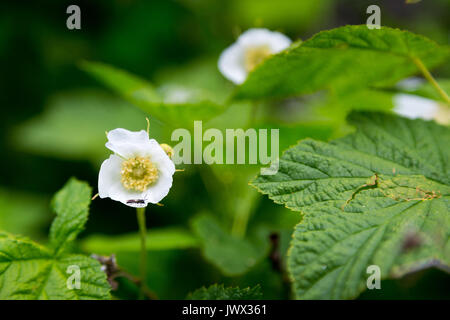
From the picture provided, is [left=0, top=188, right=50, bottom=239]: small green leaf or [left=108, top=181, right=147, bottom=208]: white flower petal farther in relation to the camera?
[left=0, top=188, right=50, bottom=239]: small green leaf

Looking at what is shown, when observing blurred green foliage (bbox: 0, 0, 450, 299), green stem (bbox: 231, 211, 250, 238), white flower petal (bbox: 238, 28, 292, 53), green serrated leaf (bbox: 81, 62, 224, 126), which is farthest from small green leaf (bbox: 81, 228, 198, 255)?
white flower petal (bbox: 238, 28, 292, 53)

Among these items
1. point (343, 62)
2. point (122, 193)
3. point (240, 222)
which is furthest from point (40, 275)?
point (343, 62)

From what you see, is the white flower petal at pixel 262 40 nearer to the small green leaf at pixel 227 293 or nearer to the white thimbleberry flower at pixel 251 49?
the white thimbleberry flower at pixel 251 49

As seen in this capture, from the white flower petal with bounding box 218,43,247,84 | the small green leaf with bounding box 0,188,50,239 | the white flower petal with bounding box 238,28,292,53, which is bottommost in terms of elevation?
the small green leaf with bounding box 0,188,50,239

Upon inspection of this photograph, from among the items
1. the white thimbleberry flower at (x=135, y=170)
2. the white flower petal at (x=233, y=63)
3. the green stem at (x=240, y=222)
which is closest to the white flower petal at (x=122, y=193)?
the white thimbleberry flower at (x=135, y=170)

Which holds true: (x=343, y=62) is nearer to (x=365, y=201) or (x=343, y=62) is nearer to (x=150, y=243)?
(x=365, y=201)

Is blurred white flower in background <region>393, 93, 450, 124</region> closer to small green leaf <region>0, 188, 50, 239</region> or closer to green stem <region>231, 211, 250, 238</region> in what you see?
green stem <region>231, 211, 250, 238</region>
